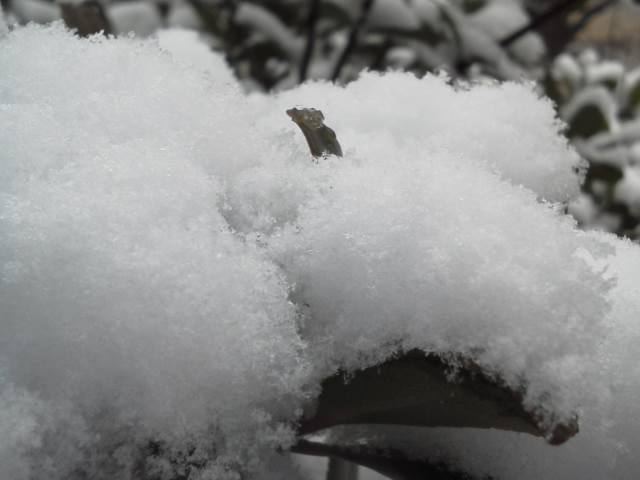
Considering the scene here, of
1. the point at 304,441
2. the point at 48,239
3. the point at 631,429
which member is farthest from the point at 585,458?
the point at 48,239

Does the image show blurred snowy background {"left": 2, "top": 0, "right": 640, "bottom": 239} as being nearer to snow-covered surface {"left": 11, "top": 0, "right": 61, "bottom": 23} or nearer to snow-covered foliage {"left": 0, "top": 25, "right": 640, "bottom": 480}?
snow-covered surface {"left": 11, "top": 0, "right": 61, "bottom": 23}

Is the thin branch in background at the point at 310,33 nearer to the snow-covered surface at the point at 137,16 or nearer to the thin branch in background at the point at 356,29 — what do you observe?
the thin branch in background at the point at 356,29

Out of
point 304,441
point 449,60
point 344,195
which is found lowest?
point 304,441

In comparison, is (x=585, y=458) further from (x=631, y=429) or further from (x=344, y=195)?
(x=344, y=195)

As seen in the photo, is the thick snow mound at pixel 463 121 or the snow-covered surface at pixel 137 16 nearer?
the thick snow mound at pixel 463 121

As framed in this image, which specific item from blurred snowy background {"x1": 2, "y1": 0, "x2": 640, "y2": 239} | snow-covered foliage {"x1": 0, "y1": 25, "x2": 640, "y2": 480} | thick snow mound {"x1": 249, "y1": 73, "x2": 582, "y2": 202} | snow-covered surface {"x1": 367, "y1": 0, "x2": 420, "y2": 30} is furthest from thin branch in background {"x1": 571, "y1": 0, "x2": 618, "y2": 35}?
snow-covered foliage {"x1": 0, "y1": 25, "x2": 640, "y2": 480}

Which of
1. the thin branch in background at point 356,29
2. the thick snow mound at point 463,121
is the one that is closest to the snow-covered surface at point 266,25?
the thin branch in background at point 356,29
